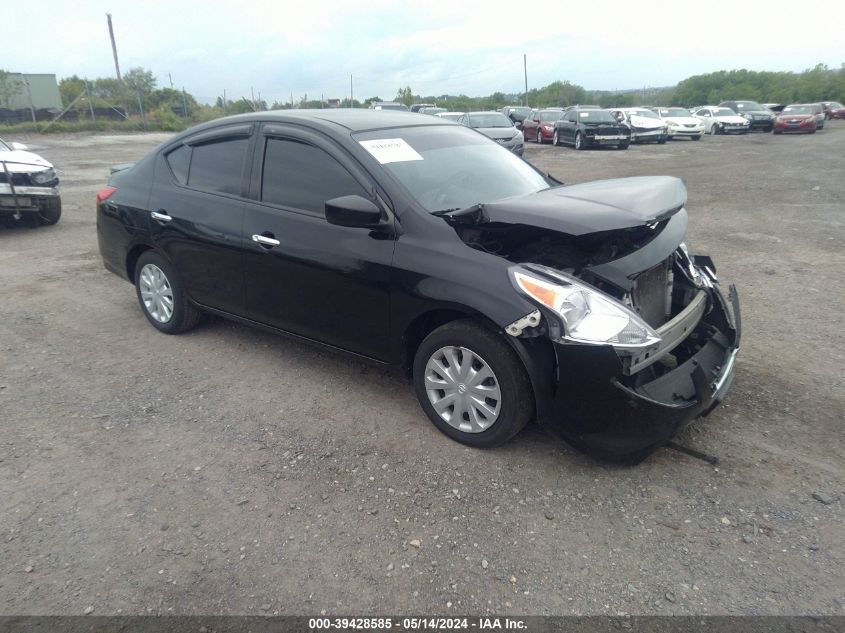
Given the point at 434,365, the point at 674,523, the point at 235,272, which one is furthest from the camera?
the point at 235,272

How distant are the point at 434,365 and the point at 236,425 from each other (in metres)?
1.27

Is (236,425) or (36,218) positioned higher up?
(36,218)

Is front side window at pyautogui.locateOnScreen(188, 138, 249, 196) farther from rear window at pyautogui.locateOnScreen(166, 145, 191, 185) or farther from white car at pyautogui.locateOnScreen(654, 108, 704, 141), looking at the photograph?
white car at pyautogui.locateOnScreen(654, 108, 704, 141)

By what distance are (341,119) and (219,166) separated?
3.23 ft

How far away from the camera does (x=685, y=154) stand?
20734mm

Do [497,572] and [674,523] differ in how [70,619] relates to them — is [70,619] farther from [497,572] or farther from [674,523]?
[674,523]

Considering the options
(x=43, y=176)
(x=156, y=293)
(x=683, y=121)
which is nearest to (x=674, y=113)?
(x=683, y=121)

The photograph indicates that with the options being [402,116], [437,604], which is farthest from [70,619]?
[402,116]

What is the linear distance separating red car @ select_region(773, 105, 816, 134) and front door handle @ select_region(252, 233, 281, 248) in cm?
3222

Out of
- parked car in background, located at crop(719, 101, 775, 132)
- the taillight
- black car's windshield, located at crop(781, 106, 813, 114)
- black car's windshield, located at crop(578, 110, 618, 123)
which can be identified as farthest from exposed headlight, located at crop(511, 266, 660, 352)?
parked car in background, located at crop(719, 101, 775, 132)

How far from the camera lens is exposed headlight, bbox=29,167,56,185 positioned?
8570 millimetres

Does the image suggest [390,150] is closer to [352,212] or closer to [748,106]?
[352,212]

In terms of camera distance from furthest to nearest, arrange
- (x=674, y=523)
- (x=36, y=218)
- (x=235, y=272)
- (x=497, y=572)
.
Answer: (x=36, y=218) < (x=235, y=272) < (x=674, y=523) < (x=497, y=572)

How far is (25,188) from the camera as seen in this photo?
846 centimetres
